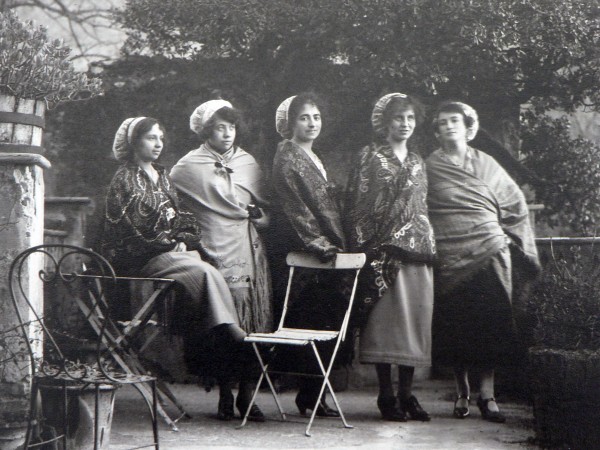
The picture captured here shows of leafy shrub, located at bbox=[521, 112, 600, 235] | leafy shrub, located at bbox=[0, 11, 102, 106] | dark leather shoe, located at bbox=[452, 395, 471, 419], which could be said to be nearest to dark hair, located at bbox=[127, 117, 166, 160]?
leafy shrub, located at bbox=[0, 11, 102, 106]

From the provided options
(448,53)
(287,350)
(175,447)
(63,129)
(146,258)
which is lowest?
(175,447)

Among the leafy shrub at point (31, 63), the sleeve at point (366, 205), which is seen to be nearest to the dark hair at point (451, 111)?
the sleeve at point (366, 205)

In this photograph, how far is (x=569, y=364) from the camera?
495cm

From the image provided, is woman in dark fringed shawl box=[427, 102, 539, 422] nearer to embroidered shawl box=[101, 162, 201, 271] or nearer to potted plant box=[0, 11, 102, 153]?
embroidered shawl box=[101, 162, 201, 271]

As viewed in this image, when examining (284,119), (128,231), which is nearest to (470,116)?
(284,119)

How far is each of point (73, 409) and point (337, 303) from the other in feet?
6.39

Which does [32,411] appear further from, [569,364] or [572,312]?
[572,312]

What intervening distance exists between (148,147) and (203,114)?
440 mm

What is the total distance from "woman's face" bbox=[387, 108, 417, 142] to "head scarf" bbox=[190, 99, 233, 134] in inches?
38.9

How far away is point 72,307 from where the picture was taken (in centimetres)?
581

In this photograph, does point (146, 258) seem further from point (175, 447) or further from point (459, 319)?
point (459, 319)

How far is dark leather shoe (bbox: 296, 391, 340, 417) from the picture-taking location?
5.94 m

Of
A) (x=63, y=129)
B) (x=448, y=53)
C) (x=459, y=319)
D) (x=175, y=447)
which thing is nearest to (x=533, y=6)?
(x=448, y=53)

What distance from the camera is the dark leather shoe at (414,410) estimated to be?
5.89 metres
